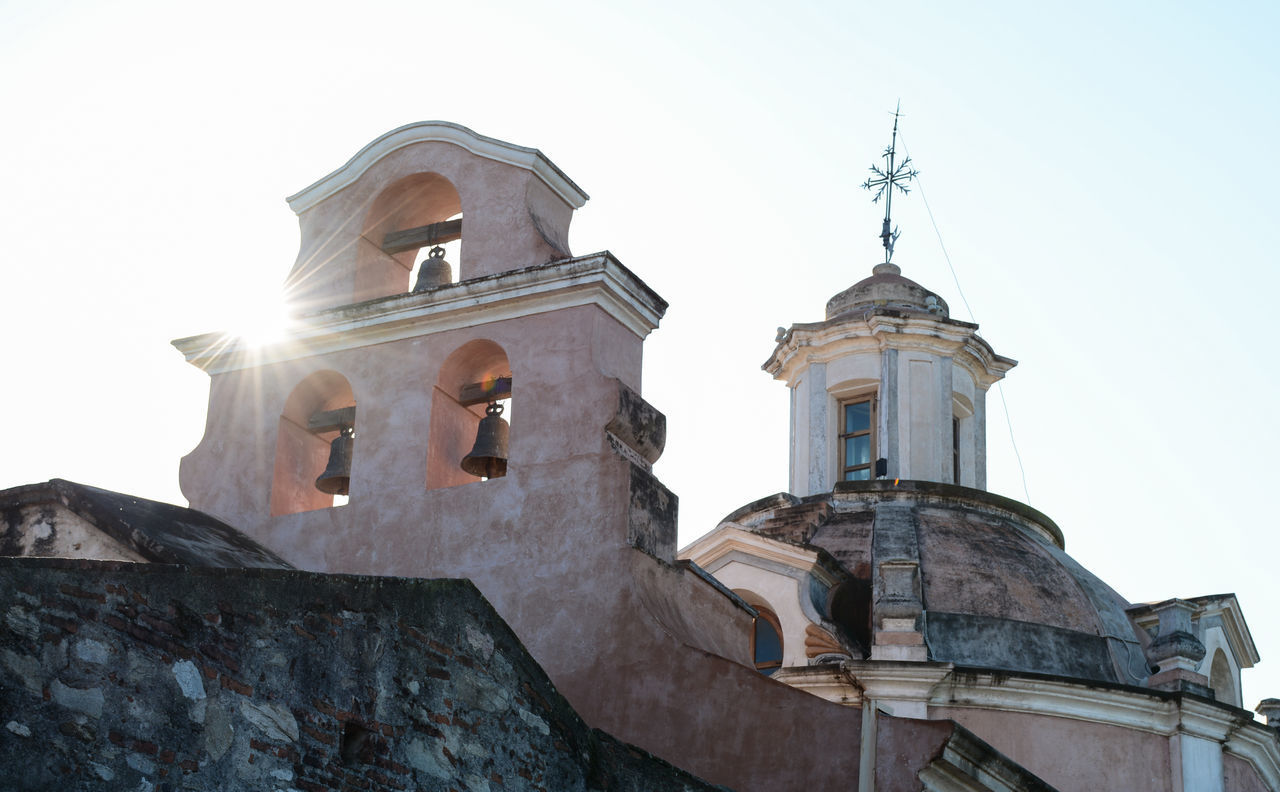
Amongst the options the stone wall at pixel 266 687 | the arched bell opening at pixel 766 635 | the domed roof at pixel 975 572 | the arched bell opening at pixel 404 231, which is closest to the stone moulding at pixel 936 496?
the domed roof at pixel 975 572

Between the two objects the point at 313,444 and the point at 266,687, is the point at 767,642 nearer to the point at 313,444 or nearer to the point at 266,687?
the point at 313,444

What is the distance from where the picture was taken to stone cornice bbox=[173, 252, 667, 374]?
→ 434 inches

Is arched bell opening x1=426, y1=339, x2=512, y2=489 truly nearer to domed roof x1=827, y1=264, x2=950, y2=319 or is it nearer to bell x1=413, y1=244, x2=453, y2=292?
bell x1=413, y1=244, x2=453, y2=292

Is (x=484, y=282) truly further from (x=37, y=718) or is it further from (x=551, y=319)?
(x=37, y=718)

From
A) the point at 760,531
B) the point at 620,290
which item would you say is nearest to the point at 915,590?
the point at 760,531

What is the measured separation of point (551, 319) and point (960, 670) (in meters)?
8.30

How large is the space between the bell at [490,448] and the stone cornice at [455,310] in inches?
24.1

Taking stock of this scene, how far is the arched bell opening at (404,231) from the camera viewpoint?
12.2 metres

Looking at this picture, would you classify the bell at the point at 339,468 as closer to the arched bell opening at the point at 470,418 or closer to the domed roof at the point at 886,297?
the arched bell opening at the point at 470,418

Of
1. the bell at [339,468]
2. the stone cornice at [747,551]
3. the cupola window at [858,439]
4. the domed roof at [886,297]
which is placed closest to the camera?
the bell at [339,468]

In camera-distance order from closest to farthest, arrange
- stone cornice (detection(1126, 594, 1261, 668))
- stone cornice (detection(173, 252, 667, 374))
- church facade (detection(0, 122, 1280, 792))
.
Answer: church facade (detection(0, 122, 1280, 792)) → stone cornice (detection(173, 252, 667, 374)) → stone cornice (detection(1126, 594, 1261, 668))

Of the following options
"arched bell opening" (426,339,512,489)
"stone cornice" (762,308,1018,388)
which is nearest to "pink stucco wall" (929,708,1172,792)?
"stone cornice" (762,308,1018,388)

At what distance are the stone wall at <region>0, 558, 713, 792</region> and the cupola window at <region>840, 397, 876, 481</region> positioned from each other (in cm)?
1540

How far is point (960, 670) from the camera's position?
17969 mm
